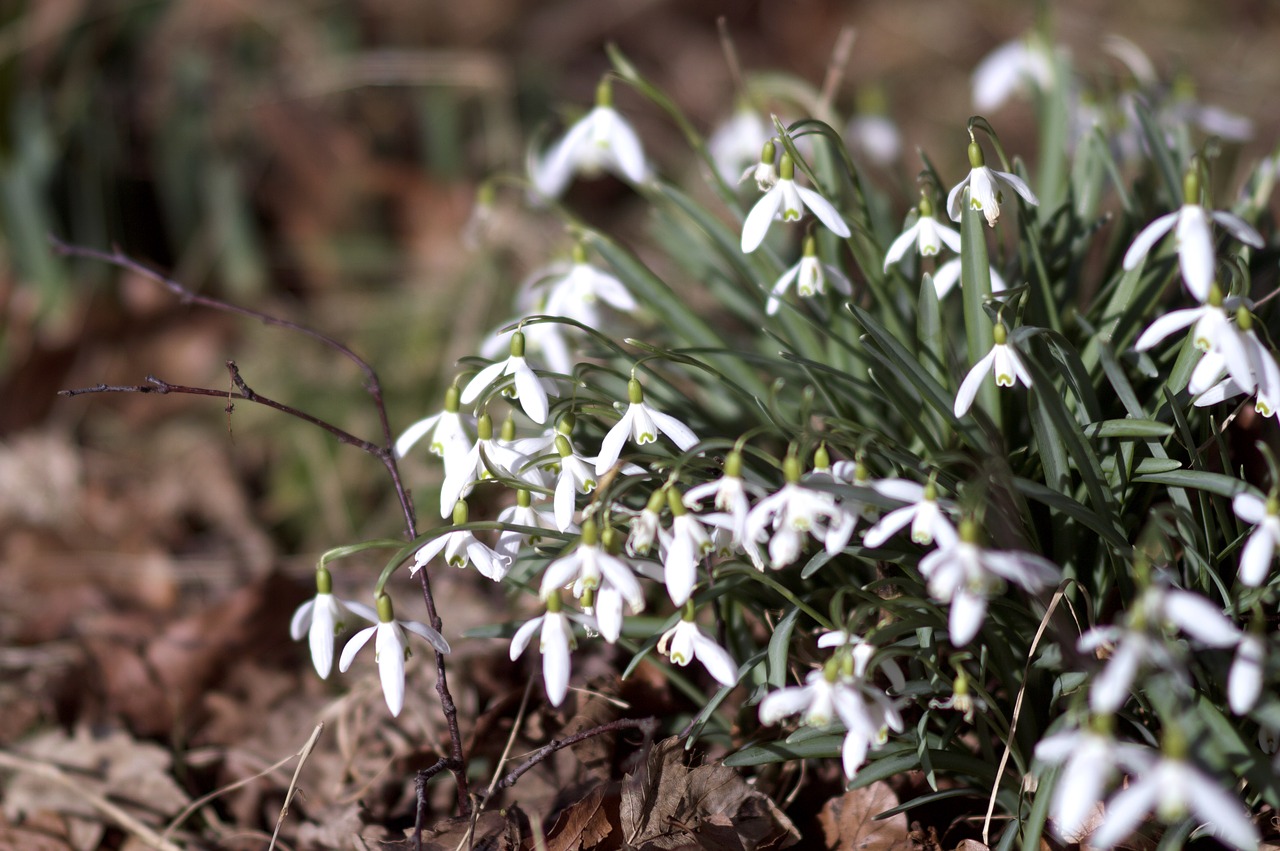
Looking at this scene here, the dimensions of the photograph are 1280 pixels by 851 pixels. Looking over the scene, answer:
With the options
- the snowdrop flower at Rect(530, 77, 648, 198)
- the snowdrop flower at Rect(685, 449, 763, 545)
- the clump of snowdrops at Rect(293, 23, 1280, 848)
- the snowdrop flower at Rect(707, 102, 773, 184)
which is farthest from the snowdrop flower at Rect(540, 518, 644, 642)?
the snowdrop flower at Rect(707, 102, 773, 184)

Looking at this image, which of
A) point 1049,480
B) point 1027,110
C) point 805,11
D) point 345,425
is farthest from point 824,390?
point 805,11

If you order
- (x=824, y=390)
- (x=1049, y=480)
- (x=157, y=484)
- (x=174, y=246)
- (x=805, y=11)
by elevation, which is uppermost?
(x=805, y=11)

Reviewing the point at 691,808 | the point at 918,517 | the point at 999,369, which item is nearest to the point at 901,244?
the point at 999,369

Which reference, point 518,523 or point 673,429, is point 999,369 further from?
point 518,523

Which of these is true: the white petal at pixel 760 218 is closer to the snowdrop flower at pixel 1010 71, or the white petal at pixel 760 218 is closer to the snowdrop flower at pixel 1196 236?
the snowdrop flower at pixel 1196 236

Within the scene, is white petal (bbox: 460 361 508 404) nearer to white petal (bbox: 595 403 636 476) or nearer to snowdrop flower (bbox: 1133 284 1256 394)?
white petal (bbox: 595 403 636 476)

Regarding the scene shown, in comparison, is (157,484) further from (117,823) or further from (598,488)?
(598,488)
